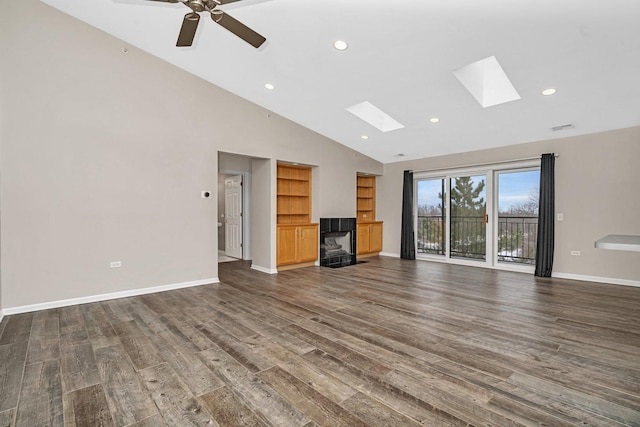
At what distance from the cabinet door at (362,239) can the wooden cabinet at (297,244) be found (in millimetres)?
1535

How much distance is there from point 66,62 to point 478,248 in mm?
7755

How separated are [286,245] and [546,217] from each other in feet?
16.0

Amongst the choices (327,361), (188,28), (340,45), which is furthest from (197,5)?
(327,361)

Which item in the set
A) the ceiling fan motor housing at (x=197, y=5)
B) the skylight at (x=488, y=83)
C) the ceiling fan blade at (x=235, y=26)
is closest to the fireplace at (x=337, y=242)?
the skylight at (x=488, y=83)

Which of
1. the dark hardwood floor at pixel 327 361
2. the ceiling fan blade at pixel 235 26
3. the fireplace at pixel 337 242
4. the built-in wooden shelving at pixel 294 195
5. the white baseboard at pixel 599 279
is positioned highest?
the ceiling fan blade at pixel 235 26

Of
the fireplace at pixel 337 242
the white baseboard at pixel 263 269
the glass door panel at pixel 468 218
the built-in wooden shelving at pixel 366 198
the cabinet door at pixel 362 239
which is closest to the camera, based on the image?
the white baseboard at pixel 263 269

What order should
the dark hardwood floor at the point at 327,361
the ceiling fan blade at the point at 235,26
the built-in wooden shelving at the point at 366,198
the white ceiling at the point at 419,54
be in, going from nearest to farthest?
the dark hardwood floor at the point at 327,361 < the ceiling fan blade at the point at 235,26 < the white ceiling at the point at 419,54 < the built-in wooden shelving at the point at 366,198

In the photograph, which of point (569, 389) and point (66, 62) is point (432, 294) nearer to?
point (569, 389)

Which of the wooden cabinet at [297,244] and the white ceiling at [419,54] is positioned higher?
the white ceiling at [419,54]

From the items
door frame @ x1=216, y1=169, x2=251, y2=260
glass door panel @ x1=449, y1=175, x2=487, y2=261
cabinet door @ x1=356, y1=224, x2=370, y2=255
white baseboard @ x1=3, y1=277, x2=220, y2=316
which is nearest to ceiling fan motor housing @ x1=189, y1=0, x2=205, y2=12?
white baseboard @ x1=3, y1=277, x2=220, y2=316

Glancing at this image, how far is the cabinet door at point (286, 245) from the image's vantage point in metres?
5.89

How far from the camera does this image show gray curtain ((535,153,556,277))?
5.35m

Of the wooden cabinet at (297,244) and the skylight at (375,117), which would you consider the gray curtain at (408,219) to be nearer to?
the skylight at (375,117)

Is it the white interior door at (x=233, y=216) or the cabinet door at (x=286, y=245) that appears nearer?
the cabinet door at (x=286, y=245)
